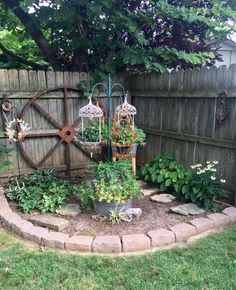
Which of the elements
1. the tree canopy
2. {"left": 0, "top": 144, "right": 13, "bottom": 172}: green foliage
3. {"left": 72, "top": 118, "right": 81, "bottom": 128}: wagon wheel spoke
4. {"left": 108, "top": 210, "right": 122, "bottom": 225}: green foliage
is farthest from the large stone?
the tree canopy

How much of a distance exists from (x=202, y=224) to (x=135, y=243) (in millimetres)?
761

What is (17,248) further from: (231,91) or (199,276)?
(231,91)

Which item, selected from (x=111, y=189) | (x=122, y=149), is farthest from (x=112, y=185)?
(x=122, y=149)

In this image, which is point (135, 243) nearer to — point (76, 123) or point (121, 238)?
point (121, 238)

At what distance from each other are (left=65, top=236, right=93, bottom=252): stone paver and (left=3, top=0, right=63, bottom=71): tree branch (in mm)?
3156

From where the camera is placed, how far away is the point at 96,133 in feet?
10.8

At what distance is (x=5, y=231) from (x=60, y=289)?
113 centimetres

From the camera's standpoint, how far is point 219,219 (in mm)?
2949

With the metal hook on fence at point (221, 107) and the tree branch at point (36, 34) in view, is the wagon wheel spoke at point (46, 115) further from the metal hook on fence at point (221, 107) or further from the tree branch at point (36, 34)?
the metal hook on fence at point (221, 107)

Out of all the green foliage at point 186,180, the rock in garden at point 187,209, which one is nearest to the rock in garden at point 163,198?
the green foliage at point 186,180

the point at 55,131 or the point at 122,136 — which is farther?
the point at 55,131

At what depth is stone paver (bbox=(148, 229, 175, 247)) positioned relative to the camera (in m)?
2.57

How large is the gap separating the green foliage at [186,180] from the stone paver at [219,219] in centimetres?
19

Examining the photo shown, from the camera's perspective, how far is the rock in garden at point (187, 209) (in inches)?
123
